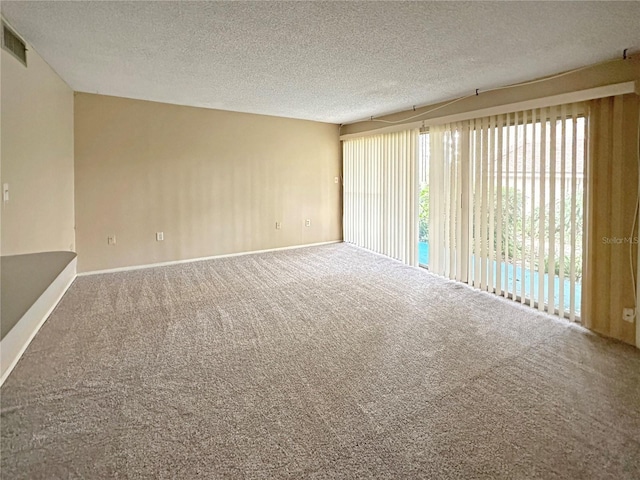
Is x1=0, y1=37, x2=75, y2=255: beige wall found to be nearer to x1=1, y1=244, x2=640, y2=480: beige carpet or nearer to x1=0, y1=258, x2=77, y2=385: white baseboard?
x1=1, y1=244, x2=640, y2=480: beige carpet

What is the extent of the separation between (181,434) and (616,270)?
3456 millimetres

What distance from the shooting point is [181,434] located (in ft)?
6.24

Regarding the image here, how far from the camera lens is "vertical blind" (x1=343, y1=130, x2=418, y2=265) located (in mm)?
5438

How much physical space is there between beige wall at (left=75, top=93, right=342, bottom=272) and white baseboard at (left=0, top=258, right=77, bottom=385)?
15.7 ft

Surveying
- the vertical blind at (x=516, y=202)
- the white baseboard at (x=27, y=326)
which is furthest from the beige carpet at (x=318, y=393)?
the white baseboard at (x=27, y=326)

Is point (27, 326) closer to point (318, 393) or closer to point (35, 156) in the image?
point (318, 393)

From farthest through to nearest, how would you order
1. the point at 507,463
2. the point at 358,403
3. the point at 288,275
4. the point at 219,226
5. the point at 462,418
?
the point at 219,226
the point at 288,275
the point at 358,403
the point at 462,418
the point at 507,463

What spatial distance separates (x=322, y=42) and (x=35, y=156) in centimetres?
268

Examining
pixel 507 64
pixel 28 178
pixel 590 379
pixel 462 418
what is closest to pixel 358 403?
pixel 462 418

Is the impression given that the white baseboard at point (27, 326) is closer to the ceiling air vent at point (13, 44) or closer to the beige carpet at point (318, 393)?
the beige carpet at point (318, 393)

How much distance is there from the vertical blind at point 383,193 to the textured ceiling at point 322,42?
140 cm

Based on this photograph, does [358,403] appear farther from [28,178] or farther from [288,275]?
[28,178]

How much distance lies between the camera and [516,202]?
3.76m

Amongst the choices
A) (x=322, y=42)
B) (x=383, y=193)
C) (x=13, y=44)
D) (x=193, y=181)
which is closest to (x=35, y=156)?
(x=13, y=44)
